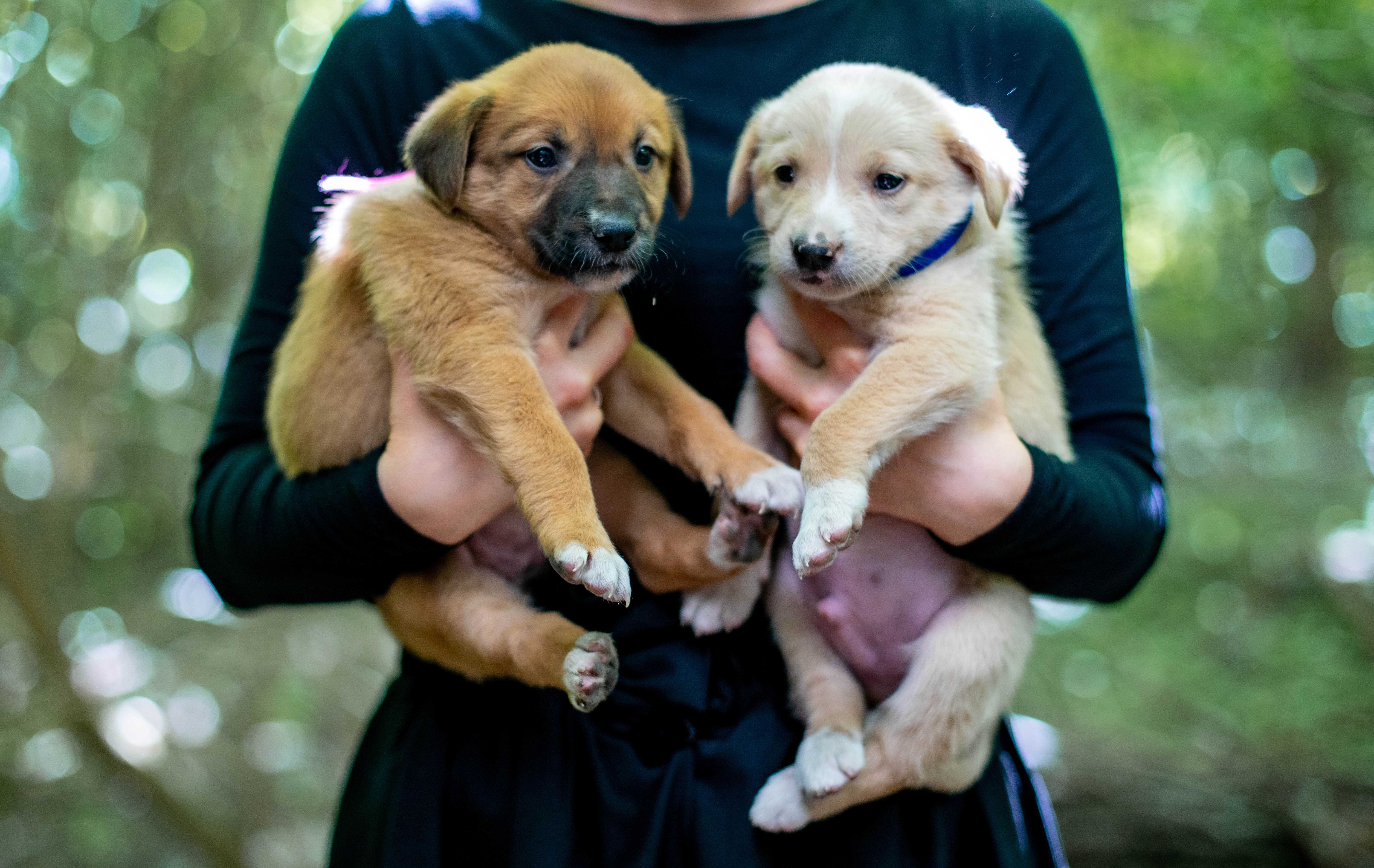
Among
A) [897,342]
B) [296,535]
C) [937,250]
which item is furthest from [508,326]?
[937,250]

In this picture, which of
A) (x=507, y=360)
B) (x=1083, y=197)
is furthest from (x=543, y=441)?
(x=1083, y=197)

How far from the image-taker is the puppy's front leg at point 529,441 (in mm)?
1632

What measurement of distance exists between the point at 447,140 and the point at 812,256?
78 centimetres

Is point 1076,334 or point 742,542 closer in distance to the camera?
point 742,542

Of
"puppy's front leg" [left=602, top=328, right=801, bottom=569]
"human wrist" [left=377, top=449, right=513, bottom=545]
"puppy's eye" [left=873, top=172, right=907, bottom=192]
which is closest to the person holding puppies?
"human wrist" [left=377, top=449, right=513, bottom=545]

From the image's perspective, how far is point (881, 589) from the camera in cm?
215

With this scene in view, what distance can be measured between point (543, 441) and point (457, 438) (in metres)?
0.23

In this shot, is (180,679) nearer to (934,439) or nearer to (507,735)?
(507,735)

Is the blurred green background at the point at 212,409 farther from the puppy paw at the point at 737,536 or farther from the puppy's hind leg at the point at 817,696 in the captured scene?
the puppy paw at the point at 737,536

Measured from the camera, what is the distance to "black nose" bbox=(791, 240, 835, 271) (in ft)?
6.15

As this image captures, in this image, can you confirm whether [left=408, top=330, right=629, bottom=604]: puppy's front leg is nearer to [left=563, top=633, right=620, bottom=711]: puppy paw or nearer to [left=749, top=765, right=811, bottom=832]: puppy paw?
[left=563, top=633, right=620, bottom=711]: puppy paw

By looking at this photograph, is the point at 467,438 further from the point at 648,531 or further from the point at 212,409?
the point at 212,409

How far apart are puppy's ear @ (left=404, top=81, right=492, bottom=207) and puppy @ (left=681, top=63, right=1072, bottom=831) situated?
56 cm

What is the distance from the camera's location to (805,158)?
1990 millimetres
